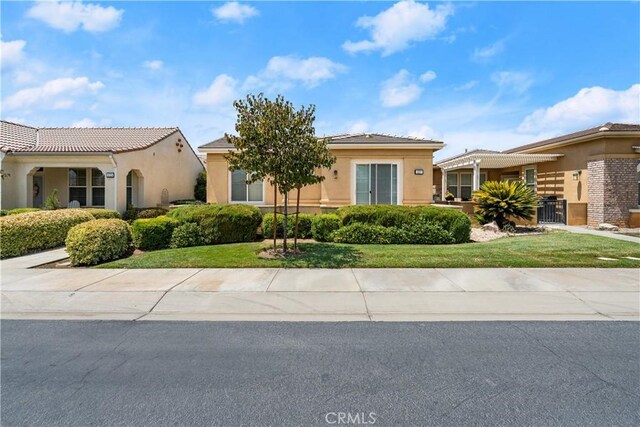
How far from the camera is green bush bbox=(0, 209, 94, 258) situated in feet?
35.1

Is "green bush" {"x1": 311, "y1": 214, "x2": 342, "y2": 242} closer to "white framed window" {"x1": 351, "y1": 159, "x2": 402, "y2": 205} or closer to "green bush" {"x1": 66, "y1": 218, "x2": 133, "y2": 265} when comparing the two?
"white framed window" {"x1": 351, "y1": 159, "x2": 402, "y2": 205}

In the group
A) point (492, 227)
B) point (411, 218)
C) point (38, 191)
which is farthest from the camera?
point (38, 191)

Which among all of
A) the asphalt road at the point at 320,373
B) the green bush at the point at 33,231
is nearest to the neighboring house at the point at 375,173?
the green bush at the point at 33,231

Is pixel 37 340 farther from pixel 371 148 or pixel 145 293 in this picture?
pixel 371 148

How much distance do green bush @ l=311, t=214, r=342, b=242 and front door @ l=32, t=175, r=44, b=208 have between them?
15.2m

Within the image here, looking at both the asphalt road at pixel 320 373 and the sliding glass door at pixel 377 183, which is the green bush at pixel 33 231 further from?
the sliding glass door at pixel 377 183

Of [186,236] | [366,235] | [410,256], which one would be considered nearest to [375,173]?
[366,235]

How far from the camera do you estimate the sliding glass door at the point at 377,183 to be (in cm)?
1579

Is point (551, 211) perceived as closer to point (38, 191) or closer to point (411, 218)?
point (411, 218)

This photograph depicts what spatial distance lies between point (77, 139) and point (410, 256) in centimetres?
1964

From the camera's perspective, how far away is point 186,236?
1176 cm

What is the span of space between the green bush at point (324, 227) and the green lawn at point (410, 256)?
2.84 ft

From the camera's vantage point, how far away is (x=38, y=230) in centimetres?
1144

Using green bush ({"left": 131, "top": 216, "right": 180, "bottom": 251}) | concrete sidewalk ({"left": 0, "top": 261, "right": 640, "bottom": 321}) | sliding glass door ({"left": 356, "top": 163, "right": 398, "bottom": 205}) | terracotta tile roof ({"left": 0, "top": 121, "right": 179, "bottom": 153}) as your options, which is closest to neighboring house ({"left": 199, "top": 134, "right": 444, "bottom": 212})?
sliding glass door ({"left": 356, "top": 163, "right": 398, "bottom": 205})
